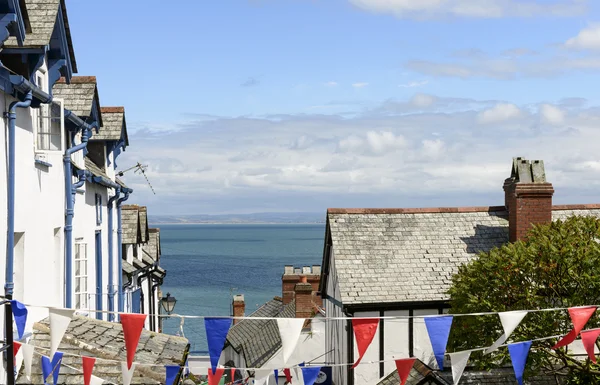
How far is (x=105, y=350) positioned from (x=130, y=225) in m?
16.1

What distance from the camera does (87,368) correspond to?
10.7 metres

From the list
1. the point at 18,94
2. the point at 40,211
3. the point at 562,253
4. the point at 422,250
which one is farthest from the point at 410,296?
the point at 18,94

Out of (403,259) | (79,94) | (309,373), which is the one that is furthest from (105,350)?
(403,259)

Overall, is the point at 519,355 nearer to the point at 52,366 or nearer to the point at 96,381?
the point at 96,381

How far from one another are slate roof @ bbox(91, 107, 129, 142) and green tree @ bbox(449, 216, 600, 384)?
35.3 ft

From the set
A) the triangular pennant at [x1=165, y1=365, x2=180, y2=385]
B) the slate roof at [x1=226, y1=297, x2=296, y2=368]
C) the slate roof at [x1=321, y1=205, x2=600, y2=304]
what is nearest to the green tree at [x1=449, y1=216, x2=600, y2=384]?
the slate roof at [x1=321, y1=205, x2=600, y2=304]

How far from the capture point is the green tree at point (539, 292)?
1655 cm

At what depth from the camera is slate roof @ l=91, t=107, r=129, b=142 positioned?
71.0ft

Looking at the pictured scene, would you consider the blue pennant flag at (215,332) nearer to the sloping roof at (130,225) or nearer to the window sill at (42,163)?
the window sill at (42,163)

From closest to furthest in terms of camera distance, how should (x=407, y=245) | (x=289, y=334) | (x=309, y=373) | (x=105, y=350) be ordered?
(x=289, y=334) < (x=105, y=350) < (x=309, y=373) < (x=407, y=245)

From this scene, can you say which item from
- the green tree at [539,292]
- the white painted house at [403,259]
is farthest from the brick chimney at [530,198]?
the green tree at [539,292]

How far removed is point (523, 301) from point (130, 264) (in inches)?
591

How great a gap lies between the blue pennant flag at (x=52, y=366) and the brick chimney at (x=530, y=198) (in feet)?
54.1

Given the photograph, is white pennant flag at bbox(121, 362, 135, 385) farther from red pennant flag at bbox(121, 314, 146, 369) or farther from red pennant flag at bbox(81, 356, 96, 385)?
red pennant flag at bbox(81, 356, 96, 385)
